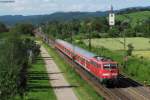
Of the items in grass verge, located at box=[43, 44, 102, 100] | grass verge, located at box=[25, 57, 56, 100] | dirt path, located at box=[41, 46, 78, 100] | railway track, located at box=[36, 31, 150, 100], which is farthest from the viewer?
dirt path, located at box=[41, 46, 78, 100]

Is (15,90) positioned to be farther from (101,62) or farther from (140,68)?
(140,68)

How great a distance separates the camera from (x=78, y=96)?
161 feet

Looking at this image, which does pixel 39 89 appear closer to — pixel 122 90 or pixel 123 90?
pixel 122 90

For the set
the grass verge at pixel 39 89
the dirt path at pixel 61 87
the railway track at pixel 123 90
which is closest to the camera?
the grass verge at pixel 39 89

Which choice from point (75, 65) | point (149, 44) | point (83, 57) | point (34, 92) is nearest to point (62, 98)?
point (34, 92)

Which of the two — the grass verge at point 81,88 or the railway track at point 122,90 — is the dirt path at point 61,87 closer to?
the grass verge at point 81,88

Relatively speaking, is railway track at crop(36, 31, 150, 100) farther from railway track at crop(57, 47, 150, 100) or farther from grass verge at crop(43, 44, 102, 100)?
grass verge at crop(43, 44, 102, 100)

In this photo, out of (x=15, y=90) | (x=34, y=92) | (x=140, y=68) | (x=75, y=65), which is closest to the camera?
(x=15, y=90)

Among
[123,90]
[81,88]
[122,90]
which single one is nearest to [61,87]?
[81,88]

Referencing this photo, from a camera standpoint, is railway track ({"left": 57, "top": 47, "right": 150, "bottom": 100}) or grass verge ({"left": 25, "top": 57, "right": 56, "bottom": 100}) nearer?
grass verge ({"left": 25, "top": 57, "right": 56, "bottom": 100})

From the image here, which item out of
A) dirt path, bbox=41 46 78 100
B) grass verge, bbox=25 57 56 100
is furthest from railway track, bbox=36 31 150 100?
grass verge, bbox=25 57 56 100

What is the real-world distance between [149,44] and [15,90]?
120 m

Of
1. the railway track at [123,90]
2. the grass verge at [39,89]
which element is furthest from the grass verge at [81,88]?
the grass verge at [39,89]

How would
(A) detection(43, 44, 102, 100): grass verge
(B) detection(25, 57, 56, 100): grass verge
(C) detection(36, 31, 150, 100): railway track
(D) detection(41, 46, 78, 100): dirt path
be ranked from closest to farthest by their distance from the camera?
(A) detection(43, 44, 102, 100): grass verge < (B) detection(25, 57, 56, 100): grass verge < (C) detection(36, 31, 150, 100): railway track < (D) detection(41, 46, 78, 100): dirt path
